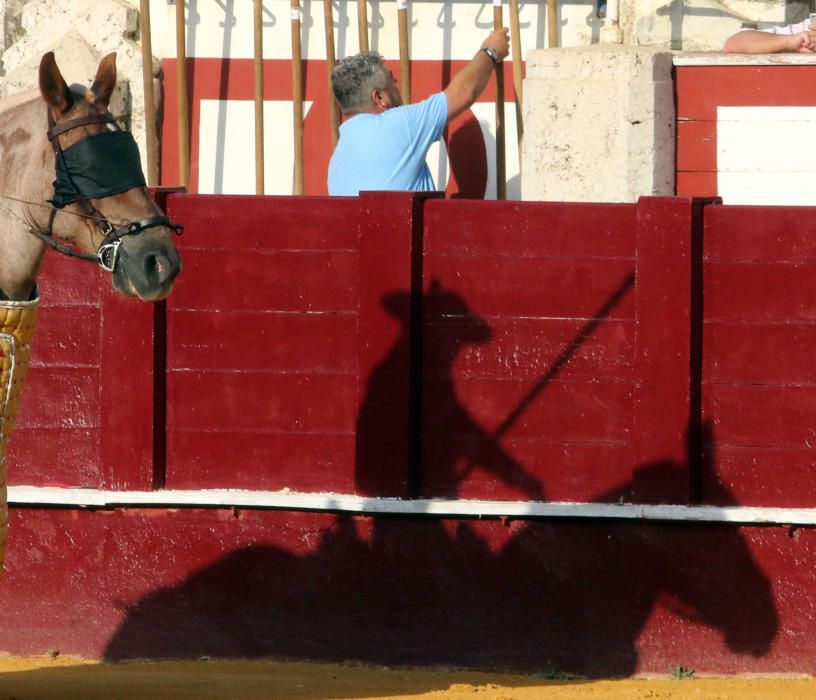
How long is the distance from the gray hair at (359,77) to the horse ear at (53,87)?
7.57 feet

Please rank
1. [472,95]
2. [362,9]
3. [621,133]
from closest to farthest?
[472,95] < [621,133] < [362,9]

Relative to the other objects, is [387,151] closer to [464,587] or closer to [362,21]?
[464,587]

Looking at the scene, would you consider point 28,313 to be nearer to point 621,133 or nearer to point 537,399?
point 537,399

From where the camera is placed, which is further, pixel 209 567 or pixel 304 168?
pixel 304 168

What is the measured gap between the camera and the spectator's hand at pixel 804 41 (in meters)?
7.42

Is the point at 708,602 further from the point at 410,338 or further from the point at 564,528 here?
the point at 410,338

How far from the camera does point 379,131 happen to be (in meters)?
6.42

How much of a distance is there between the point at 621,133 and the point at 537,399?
2.12 m

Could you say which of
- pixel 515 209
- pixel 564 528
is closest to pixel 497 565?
pixel 564 528

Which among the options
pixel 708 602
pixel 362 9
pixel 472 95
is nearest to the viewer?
pixel 708 602

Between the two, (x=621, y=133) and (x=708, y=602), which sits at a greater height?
(x=621, y=133)

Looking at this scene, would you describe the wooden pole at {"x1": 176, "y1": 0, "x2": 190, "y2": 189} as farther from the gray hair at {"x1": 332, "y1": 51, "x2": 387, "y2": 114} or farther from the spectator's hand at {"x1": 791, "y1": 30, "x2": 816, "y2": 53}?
the spectator's hand at {"x1": 791, "y1": 30, "x2": 816, "y2": 53}

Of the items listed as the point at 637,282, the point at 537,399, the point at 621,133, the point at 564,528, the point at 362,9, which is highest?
the point at 362,9

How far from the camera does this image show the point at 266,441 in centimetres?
590
